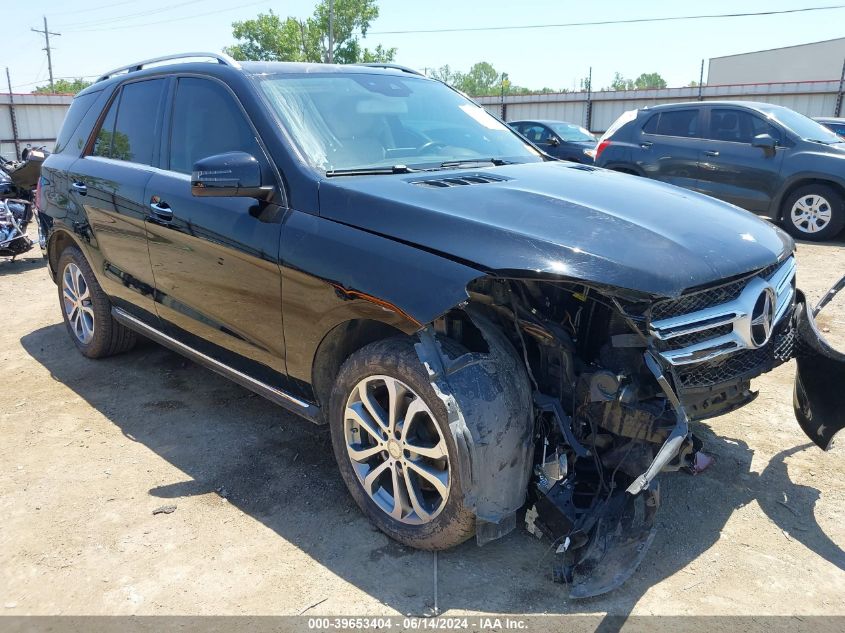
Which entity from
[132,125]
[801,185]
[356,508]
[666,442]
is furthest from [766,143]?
[356,508]

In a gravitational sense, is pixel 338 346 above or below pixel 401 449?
above

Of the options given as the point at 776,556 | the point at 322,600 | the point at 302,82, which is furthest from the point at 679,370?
the point at 302,82

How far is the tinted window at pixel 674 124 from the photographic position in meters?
9.77

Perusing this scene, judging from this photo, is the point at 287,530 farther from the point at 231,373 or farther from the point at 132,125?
the point at 132,125

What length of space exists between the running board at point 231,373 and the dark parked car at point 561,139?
413 inches

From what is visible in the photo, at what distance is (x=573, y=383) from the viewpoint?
2531 mm

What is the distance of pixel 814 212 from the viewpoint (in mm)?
8859

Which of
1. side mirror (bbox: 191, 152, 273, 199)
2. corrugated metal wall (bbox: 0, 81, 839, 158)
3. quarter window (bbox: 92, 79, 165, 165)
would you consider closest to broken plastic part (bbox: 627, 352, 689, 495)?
side mirror (bbox: 191, 152, 273, 199)

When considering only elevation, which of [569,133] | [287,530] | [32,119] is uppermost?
[32,119]

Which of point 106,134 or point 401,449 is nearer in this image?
point 401,449

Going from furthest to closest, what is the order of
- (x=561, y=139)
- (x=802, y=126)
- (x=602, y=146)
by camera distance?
(x=561, y=139) → (x=602, y=146) → (x=802, y=126)

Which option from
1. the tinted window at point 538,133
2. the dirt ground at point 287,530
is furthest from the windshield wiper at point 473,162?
the tinted window at point 538,133

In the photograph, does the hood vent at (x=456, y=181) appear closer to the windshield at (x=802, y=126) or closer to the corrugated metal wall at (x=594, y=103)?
the windshield at (x=802, y=126)

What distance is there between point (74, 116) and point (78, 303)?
140 centimetres
